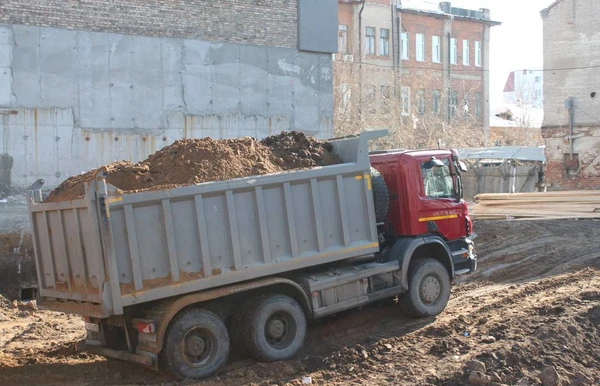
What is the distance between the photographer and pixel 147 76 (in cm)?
1759

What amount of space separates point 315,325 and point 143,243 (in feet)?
11.7

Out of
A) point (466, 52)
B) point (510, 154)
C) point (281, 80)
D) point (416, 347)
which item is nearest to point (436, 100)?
point (466, 52)

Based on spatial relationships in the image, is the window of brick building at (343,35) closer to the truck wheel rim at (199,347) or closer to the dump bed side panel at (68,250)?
the dump bed side panel at (68,250)

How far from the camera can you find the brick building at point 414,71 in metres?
39.4

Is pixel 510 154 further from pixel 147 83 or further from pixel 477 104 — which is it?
pixel 147 83

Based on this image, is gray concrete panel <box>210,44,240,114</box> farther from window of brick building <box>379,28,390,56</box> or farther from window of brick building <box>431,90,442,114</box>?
window of brick building <box>431,90,442,114</box>

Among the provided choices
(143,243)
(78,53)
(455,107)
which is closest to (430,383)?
(143,243)

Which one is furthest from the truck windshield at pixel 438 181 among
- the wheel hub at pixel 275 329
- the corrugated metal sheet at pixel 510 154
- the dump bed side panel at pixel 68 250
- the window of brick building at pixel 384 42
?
the window of brick building at pixel 384 42

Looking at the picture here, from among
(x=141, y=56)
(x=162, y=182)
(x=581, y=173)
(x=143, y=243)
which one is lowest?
(x=581, y=173)

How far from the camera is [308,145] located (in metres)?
10.5

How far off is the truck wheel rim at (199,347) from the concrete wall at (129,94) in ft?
29.7

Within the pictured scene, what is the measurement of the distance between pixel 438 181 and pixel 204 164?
13.6 feet

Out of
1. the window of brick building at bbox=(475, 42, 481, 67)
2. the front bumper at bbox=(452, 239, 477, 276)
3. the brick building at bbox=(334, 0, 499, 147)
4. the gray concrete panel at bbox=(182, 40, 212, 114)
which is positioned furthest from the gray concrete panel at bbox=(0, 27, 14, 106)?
the window of brick building at bbox=(475, 42, 481, 67)

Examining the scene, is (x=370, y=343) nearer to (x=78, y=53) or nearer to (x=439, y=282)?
(x=439, y=282)
